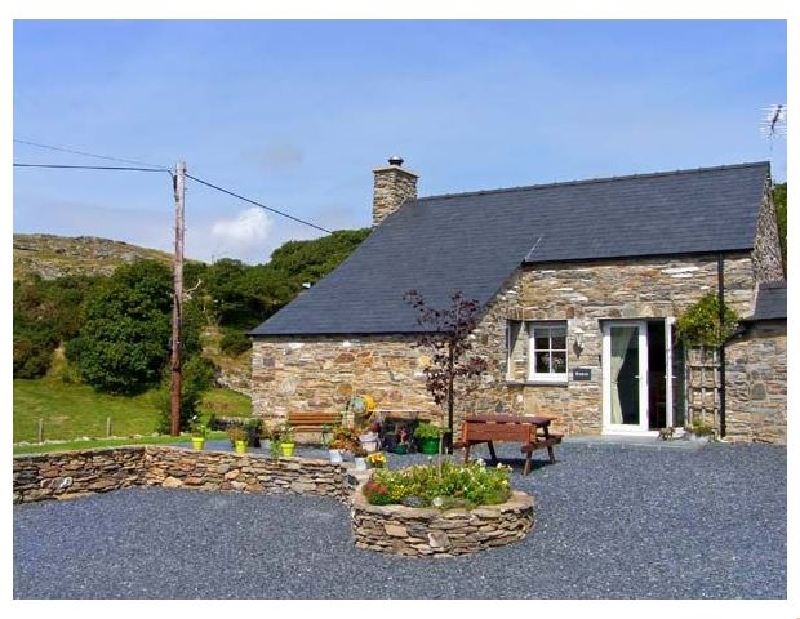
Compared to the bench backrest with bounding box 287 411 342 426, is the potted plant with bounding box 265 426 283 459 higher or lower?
lower

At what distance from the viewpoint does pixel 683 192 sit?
716 inches

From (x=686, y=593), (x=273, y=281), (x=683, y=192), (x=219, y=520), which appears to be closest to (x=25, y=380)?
(x=273, y=281)

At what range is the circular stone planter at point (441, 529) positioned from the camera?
8.51m

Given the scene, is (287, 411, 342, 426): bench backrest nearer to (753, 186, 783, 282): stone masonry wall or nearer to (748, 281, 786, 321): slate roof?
(748, 281, 786, 321): slate roof

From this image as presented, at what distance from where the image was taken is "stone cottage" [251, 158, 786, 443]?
15531 millimetres

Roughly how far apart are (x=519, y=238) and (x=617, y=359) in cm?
362

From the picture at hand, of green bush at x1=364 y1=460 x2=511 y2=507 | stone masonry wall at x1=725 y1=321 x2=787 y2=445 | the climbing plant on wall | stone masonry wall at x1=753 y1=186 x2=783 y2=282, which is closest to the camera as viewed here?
green bush at x1=364 y1=460 x2=511 y2=507

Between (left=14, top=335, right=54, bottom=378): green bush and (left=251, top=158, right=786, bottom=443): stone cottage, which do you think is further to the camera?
(left=14, top=335, right=54, bottom=378): green bush

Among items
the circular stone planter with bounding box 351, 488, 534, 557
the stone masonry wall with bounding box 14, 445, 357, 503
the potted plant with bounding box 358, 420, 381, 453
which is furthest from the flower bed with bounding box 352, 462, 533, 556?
the potted plant with bounding box 358, 420, 381, 453

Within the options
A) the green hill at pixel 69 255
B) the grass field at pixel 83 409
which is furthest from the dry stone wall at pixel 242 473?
the green hill at pixel 69 255

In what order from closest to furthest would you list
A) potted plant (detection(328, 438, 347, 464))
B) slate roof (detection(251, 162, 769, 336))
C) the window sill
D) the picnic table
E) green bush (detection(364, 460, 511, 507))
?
green bush (detection(364, 460, 511, 507))
the picnic table
potted plant (detection(328, 438, 347, 464))
slate roof (detection(251, 162, 769, 336))
the window sill

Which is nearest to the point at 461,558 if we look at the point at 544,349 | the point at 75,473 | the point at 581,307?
the point at 75,473

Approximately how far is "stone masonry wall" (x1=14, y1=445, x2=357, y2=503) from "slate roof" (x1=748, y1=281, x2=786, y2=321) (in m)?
8.12
